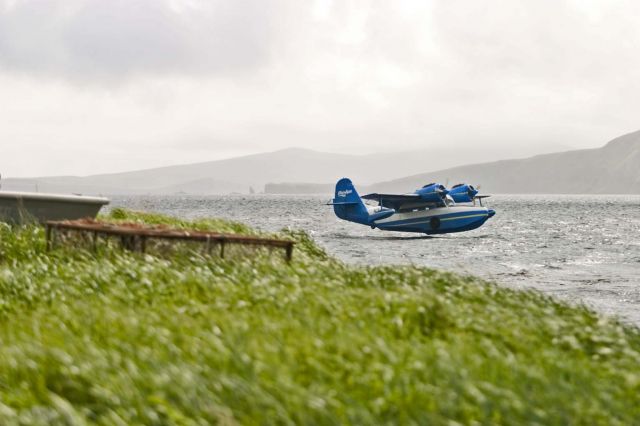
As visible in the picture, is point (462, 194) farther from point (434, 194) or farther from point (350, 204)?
point (350, 204)

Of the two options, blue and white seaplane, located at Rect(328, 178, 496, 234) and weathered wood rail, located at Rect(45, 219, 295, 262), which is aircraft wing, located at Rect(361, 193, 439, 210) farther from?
weathered wood rail, located at Rect(45, 219, 295, 262)

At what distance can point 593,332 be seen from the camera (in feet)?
30.8

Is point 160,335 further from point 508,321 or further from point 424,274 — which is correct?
point 424,274

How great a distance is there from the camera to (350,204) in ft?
206

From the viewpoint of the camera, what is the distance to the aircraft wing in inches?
2330

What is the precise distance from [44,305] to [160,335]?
12.8 feet

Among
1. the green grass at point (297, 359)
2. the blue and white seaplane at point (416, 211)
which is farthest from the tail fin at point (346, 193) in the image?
the green grass at point (297, 359)

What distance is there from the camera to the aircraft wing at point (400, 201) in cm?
Result: 5918

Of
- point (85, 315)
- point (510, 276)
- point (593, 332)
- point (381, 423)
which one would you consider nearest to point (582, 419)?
point (381, 423)

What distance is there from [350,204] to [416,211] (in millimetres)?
6104

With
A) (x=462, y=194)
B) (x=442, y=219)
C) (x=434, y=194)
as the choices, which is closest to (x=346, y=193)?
(x=434, y=194)

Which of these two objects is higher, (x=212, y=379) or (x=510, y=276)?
(x=212, y=379)

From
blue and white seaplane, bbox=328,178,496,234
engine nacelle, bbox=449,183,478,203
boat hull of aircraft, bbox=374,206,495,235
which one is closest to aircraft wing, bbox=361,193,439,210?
blue and white seaplane, bbox=328,178,496,234

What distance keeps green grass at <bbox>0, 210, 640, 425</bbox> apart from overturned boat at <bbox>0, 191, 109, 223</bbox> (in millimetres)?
9401
